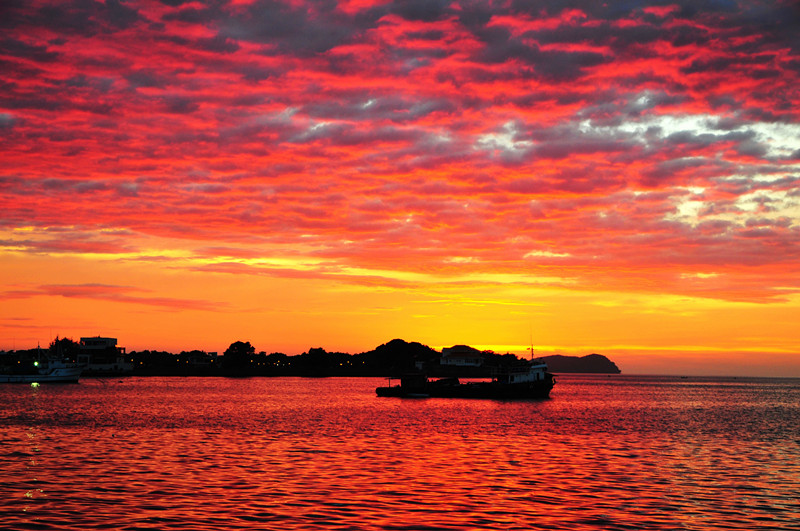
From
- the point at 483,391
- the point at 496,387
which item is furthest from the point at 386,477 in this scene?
the point at 483,391

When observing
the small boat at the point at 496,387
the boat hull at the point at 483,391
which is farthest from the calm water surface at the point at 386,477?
the small boat at the point at 496,387

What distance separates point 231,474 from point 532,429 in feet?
137

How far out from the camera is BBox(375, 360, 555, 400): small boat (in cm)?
14275

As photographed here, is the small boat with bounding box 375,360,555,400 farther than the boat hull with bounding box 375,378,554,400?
Yes

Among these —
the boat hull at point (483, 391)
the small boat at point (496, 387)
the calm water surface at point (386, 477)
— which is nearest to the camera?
the calm water surface at point (386, 477)

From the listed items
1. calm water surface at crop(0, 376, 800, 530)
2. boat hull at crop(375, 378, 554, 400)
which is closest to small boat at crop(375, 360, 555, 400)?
boat hull at crop(375, 378, 554, 400)

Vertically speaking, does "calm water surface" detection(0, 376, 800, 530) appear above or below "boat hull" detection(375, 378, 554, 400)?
above

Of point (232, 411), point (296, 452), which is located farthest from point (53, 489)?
point (232, 411)

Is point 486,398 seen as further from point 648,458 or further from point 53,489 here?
point 53,489

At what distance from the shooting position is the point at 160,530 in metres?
25.7

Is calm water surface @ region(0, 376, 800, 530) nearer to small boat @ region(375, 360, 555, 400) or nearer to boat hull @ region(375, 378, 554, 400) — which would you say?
boat hull @ region(375, 378, 554, 400)

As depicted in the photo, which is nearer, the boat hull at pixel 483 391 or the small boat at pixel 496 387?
the boat hull at pixel 483 391

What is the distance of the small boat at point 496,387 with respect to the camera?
142750mm

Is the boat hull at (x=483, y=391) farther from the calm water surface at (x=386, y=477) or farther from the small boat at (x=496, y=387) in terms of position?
the calm water surface at (x=386, y=477)
